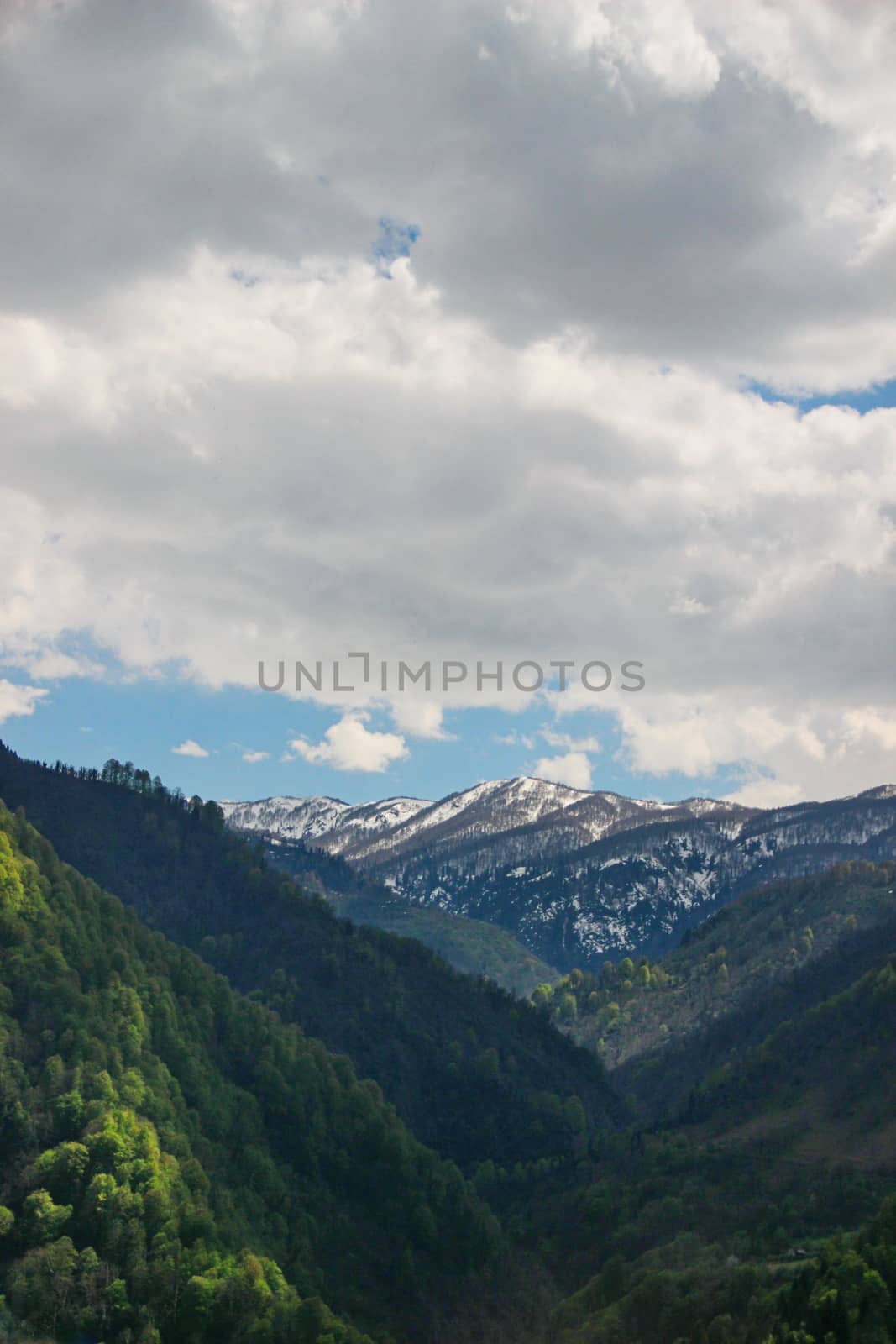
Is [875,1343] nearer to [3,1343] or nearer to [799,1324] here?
[799,1324]

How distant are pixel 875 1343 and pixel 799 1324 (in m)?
12.8

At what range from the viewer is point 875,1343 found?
619 feet

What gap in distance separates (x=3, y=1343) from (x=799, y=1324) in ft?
442

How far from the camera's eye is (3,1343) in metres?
199

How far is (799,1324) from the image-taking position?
646 feet

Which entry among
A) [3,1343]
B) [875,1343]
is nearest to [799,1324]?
[875,1343]

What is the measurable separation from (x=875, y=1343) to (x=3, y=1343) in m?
145
